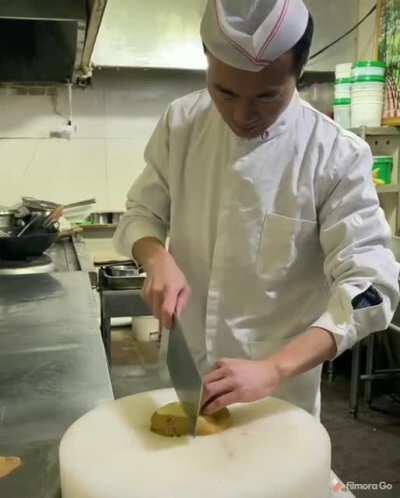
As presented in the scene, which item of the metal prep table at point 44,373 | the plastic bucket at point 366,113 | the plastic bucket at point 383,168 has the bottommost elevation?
the metal prep table at point 44,373

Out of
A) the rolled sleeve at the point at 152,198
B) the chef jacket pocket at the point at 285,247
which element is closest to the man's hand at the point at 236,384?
the chef jacket pocket at the point at 285,247

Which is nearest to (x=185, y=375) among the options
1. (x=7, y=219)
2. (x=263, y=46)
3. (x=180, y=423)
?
(x=180, y=423)

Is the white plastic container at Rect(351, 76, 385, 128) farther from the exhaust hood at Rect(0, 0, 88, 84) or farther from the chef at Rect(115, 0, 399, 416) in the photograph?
the chef at Rect(115, 0, 399, 416)

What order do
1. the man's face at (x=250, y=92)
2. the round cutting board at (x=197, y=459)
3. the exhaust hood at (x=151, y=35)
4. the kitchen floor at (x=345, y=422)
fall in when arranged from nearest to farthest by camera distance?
1. the round cutting board at (x=197, y=459)
2. the man's face at (x=250, y=92)
3. the kitchen floor at (x=345, y=422)
4. the exhaust hood at (x=151, y=35)

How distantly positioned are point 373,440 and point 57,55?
199 centimetres

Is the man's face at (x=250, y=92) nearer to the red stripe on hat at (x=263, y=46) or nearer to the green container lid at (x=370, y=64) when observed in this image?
the red stripe on hat at (x=263, y=46)

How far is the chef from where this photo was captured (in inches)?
30.4

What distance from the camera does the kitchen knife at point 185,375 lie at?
0.65 meters

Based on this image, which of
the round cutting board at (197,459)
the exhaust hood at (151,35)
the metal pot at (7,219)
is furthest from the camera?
the exhaust hood at (151,35)

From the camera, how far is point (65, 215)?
2.71 metres

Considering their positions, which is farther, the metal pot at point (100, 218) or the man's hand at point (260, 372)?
the metal pot at point (100, 218)

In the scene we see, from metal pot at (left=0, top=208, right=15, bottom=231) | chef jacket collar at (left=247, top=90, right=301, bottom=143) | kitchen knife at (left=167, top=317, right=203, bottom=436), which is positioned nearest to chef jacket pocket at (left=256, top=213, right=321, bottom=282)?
chef jacket collar at (left=247, top=90, right=301, bottom=143)

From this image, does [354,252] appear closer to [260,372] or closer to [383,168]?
[260,372]
